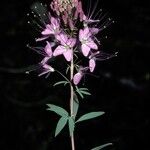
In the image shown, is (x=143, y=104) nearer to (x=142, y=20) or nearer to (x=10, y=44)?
(x=142, y=20)

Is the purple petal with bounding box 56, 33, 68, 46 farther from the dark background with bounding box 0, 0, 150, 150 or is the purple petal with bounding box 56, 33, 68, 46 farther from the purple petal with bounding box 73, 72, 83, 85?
the dark background with bounding box 0, 0, 150, 150

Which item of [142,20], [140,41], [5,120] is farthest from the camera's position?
[142,20]

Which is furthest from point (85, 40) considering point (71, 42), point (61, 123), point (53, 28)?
point (61, 123)

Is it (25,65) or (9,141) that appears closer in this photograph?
(9,141)

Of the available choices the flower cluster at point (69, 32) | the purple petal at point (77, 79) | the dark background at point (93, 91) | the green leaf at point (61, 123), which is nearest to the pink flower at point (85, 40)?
the flower cluster at point (69, 32)

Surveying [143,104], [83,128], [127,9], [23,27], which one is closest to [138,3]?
[127,9]

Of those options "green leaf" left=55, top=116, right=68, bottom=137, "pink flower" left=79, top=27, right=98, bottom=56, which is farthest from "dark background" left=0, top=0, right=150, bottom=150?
"pink flower" left=79, top=27, right=98, bottom=56
